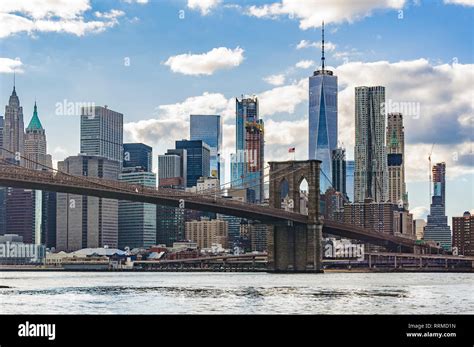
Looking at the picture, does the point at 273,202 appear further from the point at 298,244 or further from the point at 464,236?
the point at 464,236

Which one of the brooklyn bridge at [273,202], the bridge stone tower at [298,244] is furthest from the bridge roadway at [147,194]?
the bridge stone tower at [298,244]

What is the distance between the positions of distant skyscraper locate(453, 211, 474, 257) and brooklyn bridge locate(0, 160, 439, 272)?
3446cm

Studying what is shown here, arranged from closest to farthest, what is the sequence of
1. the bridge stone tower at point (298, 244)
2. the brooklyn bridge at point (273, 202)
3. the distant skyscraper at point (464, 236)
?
1. the brooklyn bridge at point (273, 202)
2. the bridge stone tower at point (298, 244)
3. the distant skyscraper at point (464, 236)

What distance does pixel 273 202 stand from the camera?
110m

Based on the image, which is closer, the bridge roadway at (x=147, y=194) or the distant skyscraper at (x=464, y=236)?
the bridge roadway at (x=147, y=194)

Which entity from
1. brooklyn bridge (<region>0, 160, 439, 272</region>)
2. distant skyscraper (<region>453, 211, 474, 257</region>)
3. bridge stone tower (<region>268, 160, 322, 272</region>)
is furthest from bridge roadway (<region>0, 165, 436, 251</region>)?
distant skyscraper (<region>453, 211, 474, 257</region>)

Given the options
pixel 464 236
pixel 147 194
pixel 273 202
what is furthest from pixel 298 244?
pixel 464 236

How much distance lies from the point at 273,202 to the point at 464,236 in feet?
216

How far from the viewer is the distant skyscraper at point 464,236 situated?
160375 mm

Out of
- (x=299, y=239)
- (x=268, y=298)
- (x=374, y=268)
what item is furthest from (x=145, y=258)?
(x=268, y=298)

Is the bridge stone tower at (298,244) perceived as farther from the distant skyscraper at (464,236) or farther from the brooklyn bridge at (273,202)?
the distant skyscraper at (464,236)

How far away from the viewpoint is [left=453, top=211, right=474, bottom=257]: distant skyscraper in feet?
526
